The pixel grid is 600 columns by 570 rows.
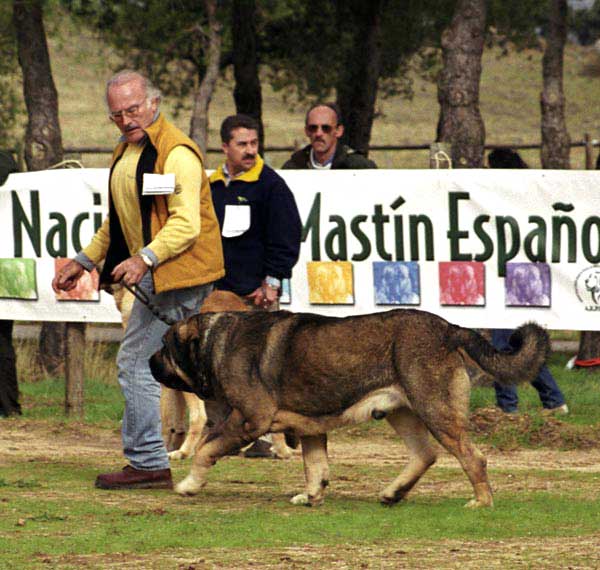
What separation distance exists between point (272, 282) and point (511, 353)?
2385mm

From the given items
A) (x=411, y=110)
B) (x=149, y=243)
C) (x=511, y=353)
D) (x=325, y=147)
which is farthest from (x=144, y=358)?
(x=411, y=110)

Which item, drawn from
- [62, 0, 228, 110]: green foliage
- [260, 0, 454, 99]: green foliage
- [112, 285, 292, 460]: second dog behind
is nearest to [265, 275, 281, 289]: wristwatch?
[112, 285, 292, 460]: second dog behind

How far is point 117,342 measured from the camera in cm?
1861

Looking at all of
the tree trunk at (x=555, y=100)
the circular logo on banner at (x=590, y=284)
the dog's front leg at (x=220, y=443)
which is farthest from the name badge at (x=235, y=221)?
the tree trunk at (x=555, y=100)

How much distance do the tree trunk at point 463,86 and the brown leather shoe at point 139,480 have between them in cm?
688

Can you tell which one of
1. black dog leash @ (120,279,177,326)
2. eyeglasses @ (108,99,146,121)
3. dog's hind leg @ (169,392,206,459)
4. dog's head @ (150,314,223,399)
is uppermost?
eyeglasses @ (108,99,146,121)

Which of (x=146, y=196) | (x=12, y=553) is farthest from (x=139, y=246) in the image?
(x=12, y=553)

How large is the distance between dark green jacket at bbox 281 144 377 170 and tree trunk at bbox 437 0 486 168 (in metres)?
2.66

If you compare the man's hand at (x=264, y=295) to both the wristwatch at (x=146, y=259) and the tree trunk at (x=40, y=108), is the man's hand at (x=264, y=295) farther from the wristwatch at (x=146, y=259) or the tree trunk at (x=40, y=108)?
the tree trunk at (x=40, y=108)

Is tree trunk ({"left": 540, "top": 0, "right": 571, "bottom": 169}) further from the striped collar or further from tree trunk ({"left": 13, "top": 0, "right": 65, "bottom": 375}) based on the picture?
the striped collar

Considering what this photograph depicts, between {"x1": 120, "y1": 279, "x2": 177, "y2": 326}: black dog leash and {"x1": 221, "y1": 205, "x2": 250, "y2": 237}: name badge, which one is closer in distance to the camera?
{"x1": 120, "y1": 279, "x2": 177, "y2": 326}: black dog leash

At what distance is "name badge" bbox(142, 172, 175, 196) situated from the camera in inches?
319

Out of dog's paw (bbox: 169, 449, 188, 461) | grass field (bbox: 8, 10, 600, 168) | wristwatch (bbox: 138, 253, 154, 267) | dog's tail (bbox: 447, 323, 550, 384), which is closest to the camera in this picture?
dog's tail (bbox: 447, 323, 550, 384)

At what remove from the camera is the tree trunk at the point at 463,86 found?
15.2 m
